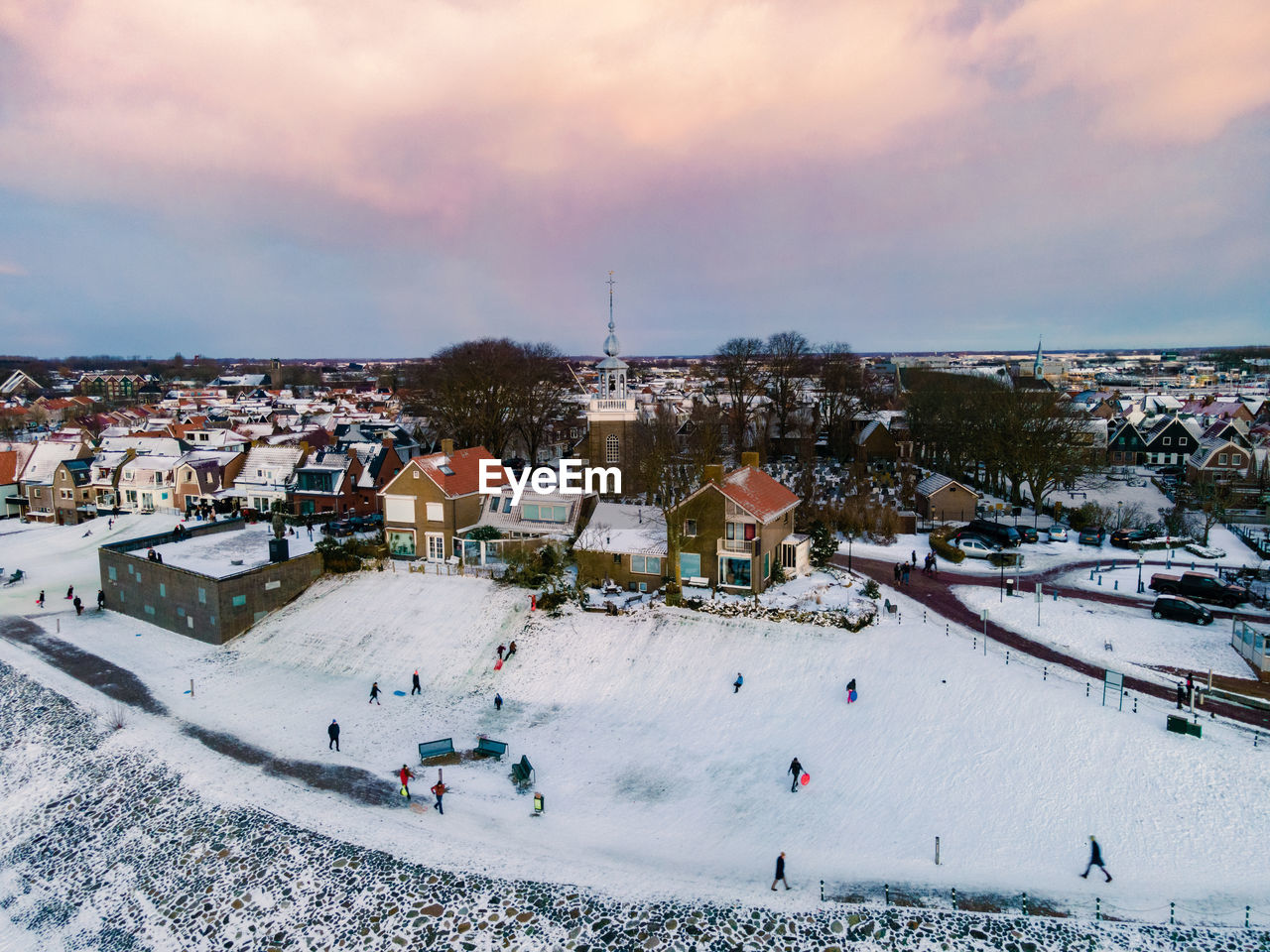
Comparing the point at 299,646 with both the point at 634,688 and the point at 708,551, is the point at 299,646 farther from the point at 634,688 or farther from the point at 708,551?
the point at 708,551

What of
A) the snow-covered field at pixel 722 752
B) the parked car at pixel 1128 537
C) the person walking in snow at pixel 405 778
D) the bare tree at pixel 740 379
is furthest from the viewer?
the bare tree at pixel 740 379

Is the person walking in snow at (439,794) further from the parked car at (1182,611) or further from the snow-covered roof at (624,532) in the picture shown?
the parked car at (1182,611)

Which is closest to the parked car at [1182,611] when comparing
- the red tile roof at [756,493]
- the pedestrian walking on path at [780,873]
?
the red tile roof at [756,493]

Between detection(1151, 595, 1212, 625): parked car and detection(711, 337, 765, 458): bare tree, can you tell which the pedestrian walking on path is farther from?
detection(711, 337, 765, 458): bare tree

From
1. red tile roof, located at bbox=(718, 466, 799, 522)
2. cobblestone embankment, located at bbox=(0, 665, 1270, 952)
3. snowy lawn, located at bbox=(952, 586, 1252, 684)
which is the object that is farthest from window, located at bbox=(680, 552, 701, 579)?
cobblestone embankment, located at bbox=(0, 665, 1270, 952)

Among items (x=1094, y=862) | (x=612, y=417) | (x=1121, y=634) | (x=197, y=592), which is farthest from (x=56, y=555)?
(x=1121, y=634)

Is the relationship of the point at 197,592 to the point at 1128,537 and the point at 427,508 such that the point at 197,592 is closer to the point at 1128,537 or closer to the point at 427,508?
the point at 427,508
